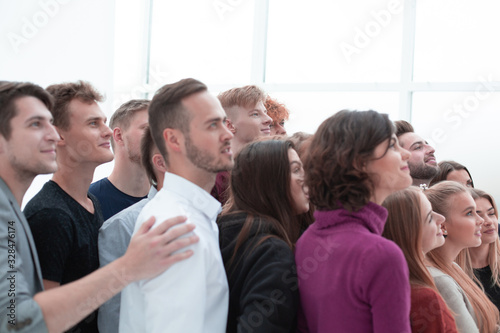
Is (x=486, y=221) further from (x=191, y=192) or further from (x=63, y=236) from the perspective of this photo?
(x=63, y=236)

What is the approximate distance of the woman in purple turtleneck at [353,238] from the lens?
1.37m

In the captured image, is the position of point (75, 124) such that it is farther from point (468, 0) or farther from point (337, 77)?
point (468, 0)

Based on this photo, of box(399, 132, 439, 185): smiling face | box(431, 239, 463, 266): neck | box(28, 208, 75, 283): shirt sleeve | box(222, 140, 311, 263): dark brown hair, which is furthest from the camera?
box(399, 132, 439, 185): smiling face

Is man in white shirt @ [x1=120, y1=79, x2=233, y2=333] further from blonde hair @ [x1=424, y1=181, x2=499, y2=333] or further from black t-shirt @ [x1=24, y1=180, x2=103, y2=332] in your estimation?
blonde hair @ [x1=424, y1=181, x2=499, y2=333]

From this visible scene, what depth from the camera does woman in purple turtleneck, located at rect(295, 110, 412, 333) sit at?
1365mm

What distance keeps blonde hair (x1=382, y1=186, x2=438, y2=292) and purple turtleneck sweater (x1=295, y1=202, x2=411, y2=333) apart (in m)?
0.45

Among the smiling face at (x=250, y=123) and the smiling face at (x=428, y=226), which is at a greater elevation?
the smiling face at (x=250, y=123)

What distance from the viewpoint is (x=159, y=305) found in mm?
1404

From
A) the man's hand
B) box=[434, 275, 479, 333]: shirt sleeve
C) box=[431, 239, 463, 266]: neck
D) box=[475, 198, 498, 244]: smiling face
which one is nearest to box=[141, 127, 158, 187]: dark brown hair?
the man's hand

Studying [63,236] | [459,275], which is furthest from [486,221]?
[63,236]

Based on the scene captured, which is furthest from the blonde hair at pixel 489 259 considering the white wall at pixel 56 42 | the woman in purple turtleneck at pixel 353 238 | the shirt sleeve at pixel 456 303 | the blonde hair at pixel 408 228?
the white wall at pixel 56 42

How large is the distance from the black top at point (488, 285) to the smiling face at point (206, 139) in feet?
6.21

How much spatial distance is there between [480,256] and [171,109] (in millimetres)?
2137

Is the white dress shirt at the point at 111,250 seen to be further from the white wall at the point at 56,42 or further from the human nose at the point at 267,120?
the white wall at the point at 56,42
